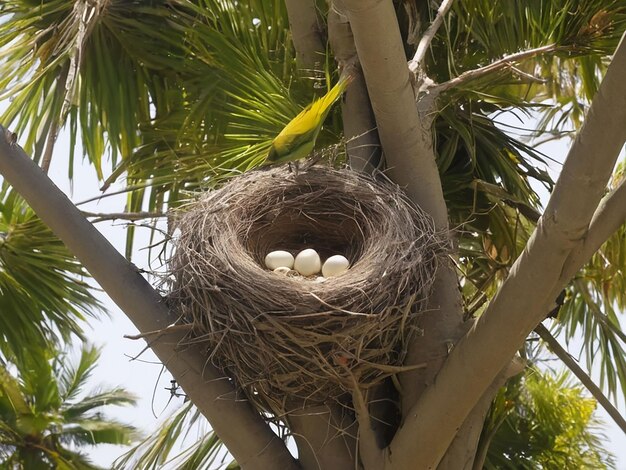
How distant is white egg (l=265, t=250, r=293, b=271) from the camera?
3.00 metres

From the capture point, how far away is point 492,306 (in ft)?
8.09

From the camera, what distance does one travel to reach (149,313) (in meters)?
2.64

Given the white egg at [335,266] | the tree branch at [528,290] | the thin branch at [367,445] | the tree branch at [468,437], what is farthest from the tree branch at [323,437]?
the white egg at [335,266]

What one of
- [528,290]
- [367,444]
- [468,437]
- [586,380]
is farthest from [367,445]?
[586,380]

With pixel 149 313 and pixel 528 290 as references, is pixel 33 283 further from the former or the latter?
pixel 528 290

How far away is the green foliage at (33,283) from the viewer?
155 inches

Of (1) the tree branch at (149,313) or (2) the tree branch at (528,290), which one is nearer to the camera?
(2) the tree branch at (528,290)

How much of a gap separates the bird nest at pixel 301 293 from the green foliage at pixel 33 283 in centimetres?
132

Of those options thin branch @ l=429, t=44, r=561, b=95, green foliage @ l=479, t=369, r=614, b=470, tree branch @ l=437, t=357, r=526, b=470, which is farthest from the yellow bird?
green foliage @ l=479, t=369, r=614, b=470

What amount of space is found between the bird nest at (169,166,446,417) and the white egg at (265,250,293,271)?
12 cm

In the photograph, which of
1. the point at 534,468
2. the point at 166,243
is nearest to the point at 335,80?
the point at 166,243

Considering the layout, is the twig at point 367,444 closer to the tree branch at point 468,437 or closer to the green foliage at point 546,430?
the tree branch at point 468,437

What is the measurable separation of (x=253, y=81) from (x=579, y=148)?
133cm

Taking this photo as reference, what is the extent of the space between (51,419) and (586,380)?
6682mm
